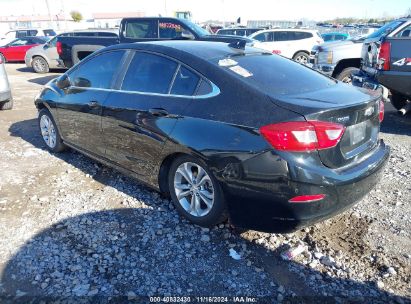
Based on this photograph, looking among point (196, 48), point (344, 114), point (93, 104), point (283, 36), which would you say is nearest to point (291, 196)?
point (344, 114)

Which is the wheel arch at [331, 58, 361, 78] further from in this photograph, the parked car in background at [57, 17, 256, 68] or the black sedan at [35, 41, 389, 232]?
the black sedan at [35, 41, 389, 232]

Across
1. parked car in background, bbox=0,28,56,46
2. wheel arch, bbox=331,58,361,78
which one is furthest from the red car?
wheel arch, bbox=331,58,361,78

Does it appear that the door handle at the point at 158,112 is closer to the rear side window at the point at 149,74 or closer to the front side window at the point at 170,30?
the rear side window at the point at 149,74

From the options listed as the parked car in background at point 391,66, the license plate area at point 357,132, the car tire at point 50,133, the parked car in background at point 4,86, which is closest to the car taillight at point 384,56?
the parked car in background at point 391,66

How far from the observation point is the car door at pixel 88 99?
401cm

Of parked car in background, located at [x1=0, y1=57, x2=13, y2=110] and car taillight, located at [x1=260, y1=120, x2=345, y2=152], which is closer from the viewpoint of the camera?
car taillight, located at [x1=260, y1=120, x2=345, y2=152]

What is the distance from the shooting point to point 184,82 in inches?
127

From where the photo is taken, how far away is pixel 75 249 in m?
3.02

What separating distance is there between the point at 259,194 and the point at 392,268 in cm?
117

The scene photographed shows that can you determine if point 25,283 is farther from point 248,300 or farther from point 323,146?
point 323,146

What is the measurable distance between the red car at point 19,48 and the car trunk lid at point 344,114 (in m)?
18.0

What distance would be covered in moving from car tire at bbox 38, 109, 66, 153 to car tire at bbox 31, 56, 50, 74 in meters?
10.4

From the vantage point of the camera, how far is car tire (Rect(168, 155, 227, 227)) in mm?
3027

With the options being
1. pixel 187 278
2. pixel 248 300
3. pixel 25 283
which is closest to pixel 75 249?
pixel 25 283
